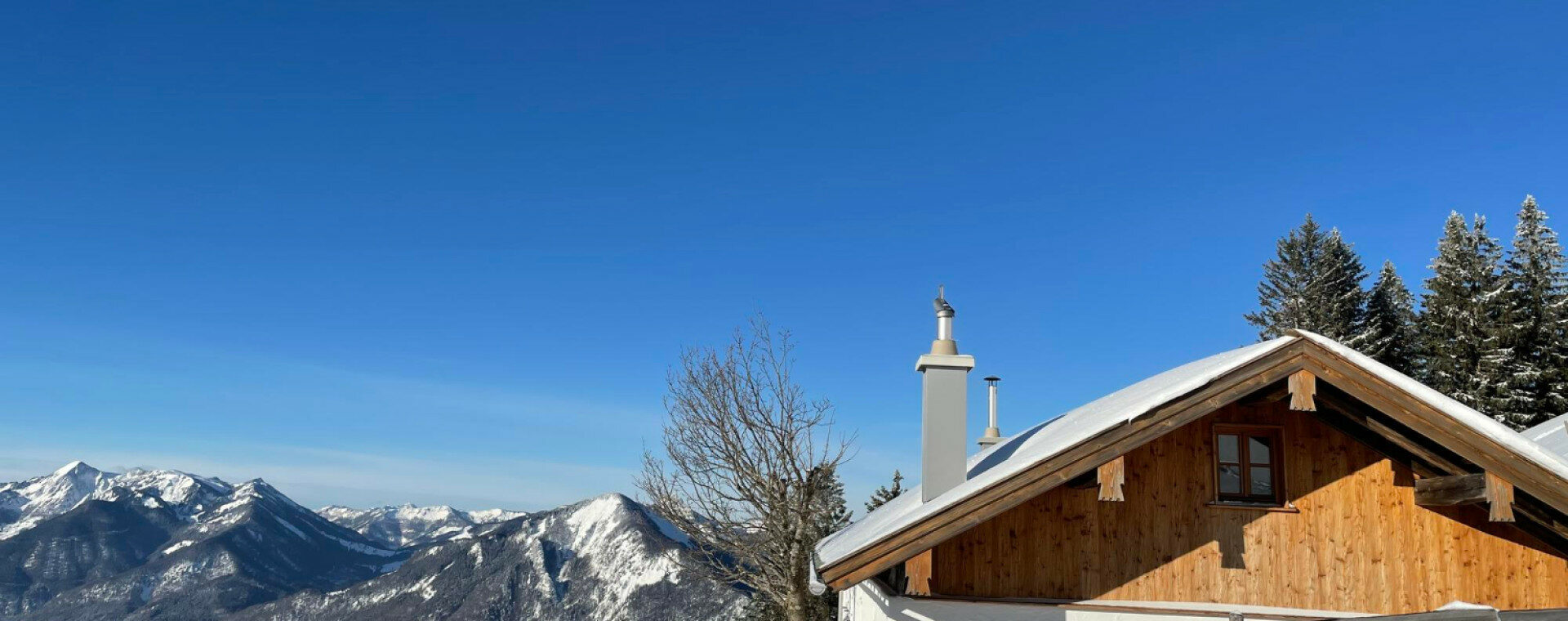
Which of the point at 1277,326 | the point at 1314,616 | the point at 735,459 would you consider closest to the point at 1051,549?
the point at 1314,616

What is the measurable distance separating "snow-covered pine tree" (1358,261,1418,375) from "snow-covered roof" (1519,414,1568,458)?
972 inches

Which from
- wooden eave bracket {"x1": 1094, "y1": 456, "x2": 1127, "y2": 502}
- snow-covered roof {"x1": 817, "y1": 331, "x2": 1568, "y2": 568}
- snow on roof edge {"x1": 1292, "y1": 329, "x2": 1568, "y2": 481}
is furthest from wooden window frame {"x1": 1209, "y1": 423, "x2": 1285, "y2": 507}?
wooden eave bracket {"x1": 1094, "y1": 456, "x2": 1127, "y2": 502}

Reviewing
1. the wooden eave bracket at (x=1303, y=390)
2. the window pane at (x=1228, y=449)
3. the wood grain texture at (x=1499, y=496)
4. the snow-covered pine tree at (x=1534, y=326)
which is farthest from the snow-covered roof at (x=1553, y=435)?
the snow-covered pine tree at (x=1534, y=326)

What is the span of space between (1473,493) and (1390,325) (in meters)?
44.7

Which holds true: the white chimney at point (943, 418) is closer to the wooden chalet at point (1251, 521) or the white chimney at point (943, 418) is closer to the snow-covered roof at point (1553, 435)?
the wooden chalet at point (1251, 521)

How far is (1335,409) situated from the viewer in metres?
10.6

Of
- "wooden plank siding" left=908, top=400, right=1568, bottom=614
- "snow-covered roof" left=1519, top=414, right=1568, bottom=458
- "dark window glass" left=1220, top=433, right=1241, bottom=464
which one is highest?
"snow-covered roof" left=1519, top=414, right=1568, bottom=458

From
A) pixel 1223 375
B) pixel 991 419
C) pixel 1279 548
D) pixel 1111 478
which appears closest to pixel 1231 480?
pixel 1279 548

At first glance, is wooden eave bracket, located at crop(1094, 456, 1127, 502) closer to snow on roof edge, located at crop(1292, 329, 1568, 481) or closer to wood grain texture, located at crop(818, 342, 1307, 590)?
wood grain texture, located at crop(818, 342, 1307, 590)

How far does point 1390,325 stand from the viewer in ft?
161

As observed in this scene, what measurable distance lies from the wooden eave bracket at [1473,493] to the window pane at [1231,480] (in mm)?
1678

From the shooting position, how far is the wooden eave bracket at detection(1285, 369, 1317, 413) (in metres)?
9.84

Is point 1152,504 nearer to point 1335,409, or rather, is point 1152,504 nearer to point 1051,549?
point 1051,549

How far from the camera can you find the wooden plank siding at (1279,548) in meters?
10.5
